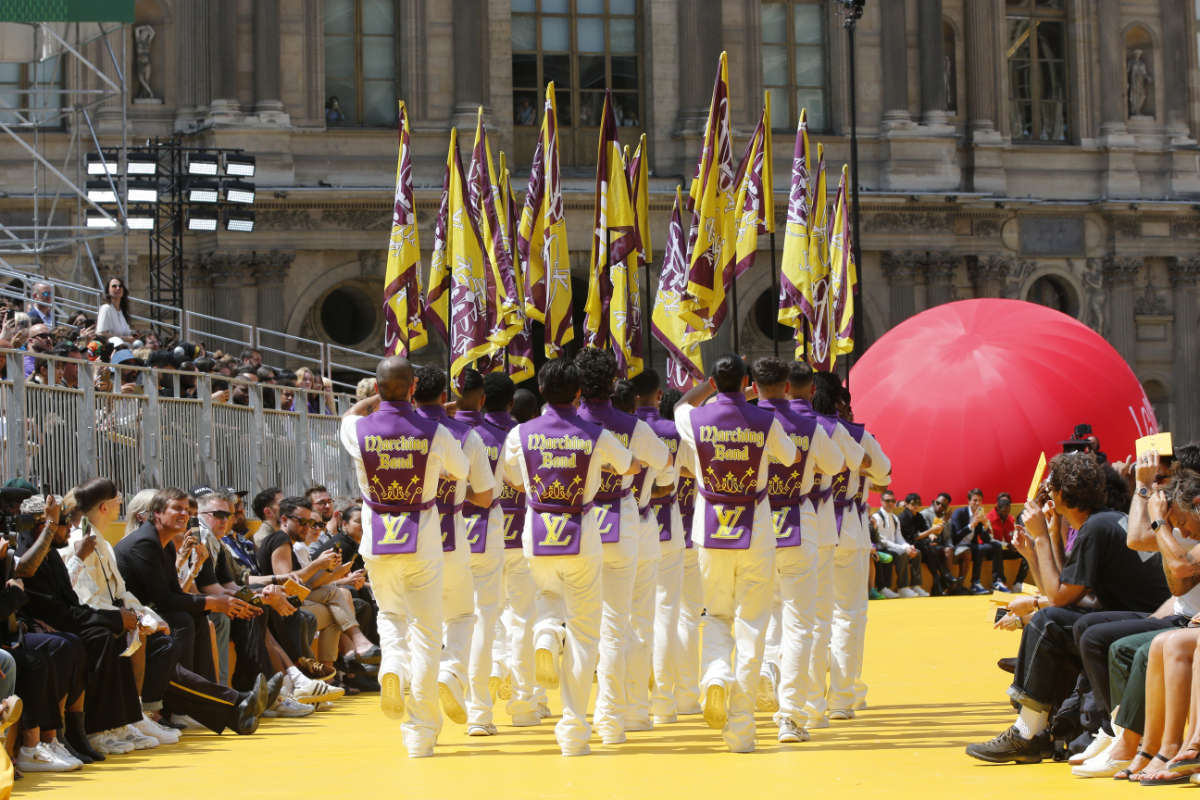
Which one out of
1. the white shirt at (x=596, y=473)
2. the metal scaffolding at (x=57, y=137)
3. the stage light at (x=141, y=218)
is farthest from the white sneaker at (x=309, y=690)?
the metal scaffolding at (x=57, y=137)

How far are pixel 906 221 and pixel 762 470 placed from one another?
28780mm

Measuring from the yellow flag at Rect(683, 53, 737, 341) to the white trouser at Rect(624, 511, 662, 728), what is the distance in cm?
725

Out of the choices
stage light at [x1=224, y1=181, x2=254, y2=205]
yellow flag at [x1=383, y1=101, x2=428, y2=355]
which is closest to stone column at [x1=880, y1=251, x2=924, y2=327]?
stage light at [x1=224, y1=181, x2=254, y2=205]

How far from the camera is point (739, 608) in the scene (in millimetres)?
10617

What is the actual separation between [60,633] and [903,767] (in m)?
4.50

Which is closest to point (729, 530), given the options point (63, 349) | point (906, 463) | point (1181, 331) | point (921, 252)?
point (63, 349)

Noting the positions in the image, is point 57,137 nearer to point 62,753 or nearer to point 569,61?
point 569,61

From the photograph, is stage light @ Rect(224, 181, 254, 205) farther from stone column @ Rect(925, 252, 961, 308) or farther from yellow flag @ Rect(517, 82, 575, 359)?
stone column @ Rect(925, 252, 961, 308)

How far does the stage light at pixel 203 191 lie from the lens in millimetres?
29578

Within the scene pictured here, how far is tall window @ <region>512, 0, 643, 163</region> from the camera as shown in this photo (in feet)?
123

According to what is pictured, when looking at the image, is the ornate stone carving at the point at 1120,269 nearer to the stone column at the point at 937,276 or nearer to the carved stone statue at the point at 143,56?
the stone column at the point at 937,276

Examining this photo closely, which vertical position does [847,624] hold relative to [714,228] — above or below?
below

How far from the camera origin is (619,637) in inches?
417

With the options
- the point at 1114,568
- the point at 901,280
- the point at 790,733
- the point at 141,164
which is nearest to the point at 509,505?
the point at 790,733
